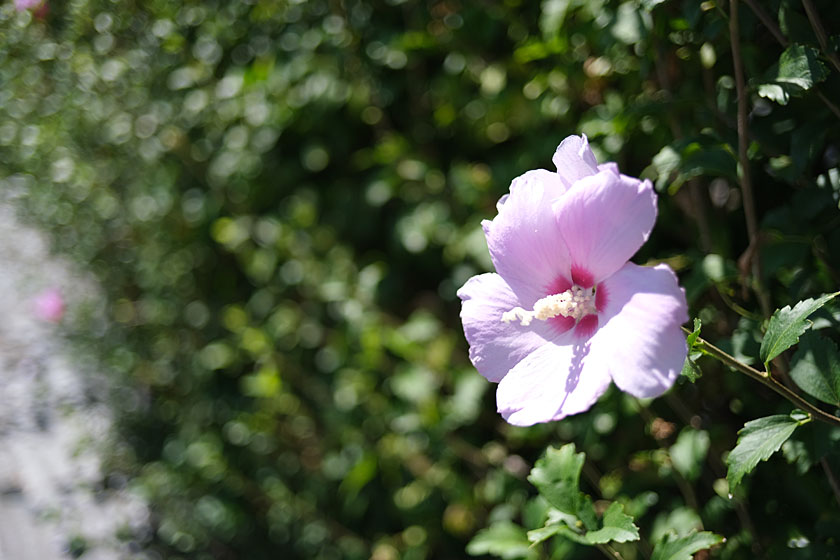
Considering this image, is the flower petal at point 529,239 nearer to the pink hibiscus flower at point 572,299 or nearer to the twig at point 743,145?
the pink hibiscus flower at point 572,299

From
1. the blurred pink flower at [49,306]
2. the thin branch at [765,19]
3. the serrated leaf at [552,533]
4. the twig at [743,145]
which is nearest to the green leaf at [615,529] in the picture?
the serrated leaf at [552,533]

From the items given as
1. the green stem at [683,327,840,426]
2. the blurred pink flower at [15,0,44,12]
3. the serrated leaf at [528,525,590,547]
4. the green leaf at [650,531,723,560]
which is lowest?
the green leaf at [650,531,723,560]

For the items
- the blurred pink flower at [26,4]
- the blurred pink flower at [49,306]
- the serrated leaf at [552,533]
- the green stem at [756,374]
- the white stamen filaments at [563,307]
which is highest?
the blurred pink flower at [26,4]

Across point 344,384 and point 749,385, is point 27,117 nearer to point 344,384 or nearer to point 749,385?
point 344,384

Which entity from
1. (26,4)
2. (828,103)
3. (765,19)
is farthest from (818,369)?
(26,4)

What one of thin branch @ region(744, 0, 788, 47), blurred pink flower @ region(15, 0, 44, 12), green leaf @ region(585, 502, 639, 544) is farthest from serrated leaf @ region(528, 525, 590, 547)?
blurred pink flower @ region(15, 0, 44, 12)

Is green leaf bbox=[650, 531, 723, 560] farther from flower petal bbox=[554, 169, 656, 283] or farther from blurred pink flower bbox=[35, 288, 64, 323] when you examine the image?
blurred pink flower bbox=[35, 288, 64, 323]
